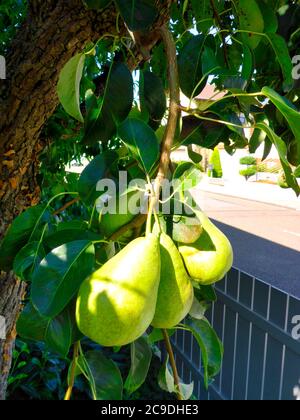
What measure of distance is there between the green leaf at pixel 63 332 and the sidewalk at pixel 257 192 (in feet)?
32.7

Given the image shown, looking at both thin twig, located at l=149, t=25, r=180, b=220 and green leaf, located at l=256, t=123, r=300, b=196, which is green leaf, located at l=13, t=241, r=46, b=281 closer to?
thin twig, located at l=149, t=25, r=180, b=220

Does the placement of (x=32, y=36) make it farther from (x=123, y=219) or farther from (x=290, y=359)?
(x=290, y=359)

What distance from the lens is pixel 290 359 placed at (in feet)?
5.75

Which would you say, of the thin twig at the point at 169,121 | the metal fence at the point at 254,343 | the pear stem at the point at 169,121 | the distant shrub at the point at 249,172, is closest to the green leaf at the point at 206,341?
the pear stem at the point at 169,121

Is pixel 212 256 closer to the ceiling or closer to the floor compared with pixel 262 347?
closer to the ceiling

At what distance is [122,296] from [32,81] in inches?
20.4

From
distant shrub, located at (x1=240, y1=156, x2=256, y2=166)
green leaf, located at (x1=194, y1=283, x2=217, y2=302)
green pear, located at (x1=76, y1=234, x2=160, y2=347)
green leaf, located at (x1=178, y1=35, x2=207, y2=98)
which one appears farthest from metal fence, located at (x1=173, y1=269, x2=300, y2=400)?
distant shrub, located at (x1=240, y1=156, x2=256, y2=166)

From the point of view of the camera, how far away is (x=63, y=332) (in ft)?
1.63

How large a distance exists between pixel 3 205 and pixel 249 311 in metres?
1.45

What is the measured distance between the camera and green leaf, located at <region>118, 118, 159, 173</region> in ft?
1.68

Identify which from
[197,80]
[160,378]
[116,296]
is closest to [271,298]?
[160,378]

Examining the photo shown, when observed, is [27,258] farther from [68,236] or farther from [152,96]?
[152,96]

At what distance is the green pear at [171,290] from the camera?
18.7 inches

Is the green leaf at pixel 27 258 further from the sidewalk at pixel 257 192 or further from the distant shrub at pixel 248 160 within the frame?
the distant shrub at pixel 248 160
